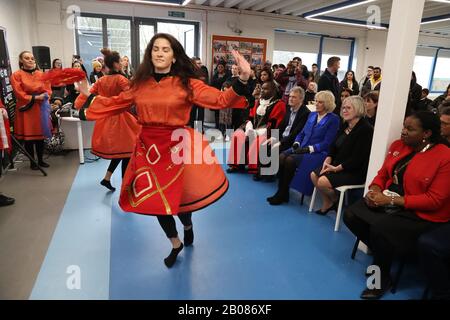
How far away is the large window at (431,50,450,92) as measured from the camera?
497 inches

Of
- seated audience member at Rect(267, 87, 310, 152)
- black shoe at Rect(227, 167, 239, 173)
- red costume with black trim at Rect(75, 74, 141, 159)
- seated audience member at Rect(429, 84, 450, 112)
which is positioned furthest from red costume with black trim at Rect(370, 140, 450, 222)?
seated audience member at Rect(429, 84, 450, 112)

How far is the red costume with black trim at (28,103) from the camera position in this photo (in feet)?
13.1

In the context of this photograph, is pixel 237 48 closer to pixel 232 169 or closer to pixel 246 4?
pixel 246 4

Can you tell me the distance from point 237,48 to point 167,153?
711cm

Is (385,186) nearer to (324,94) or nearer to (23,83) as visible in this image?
(324,94)

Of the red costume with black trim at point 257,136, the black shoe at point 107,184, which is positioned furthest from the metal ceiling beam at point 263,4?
the black shoe at point 107,184

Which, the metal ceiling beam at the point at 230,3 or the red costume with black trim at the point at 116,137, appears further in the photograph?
the metal ceiling beam at the point at 230,3

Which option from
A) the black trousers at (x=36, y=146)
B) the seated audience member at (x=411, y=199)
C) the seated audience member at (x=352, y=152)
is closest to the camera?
the seated audience member at (x=411, y=199)

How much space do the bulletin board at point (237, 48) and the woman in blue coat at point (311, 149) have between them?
5296mm

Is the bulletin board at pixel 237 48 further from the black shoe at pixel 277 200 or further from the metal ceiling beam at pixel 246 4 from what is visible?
the black shoe at pixel 277 200

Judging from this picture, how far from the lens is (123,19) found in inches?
299

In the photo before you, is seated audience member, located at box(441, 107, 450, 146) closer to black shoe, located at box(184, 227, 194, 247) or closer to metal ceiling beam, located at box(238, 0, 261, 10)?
black shoe, located at box(184, 227, 194, 247)

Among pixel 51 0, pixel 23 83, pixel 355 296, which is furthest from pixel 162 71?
pixel 51 0
